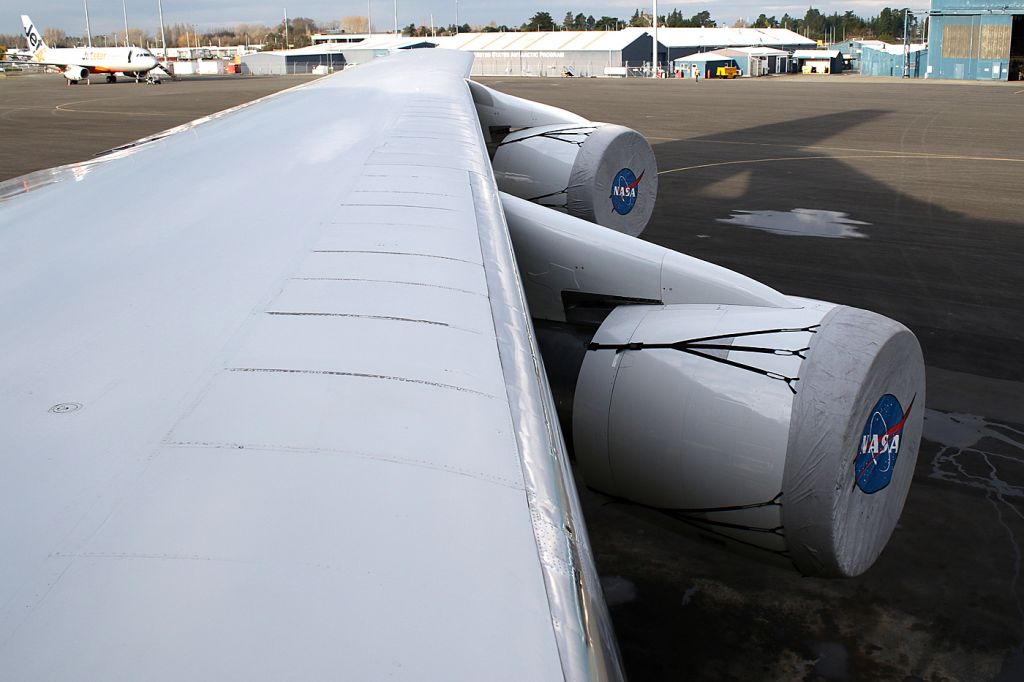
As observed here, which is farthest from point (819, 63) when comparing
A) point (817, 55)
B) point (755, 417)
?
point (755, 417)

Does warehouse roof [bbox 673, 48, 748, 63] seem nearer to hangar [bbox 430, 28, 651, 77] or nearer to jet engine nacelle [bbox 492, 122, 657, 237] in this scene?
hangar [bbox 430, 28, 651, 77]

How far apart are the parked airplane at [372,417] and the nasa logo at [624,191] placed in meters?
3.49

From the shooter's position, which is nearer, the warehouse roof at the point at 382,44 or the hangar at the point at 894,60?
the warehouse roof at the point at 382,44

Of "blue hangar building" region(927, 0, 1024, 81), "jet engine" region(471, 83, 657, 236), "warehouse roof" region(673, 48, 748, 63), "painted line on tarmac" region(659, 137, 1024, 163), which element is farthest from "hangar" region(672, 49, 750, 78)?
"jet engine" region(471, 83, 657, 236)

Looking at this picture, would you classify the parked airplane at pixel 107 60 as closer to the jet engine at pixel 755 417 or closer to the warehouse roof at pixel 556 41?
the warehouse roof at pixel 556 41

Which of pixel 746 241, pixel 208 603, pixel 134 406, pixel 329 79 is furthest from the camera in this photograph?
pixel 746 241

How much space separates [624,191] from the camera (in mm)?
8883

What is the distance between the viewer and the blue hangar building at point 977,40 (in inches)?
2400

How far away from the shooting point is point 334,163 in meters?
4.77

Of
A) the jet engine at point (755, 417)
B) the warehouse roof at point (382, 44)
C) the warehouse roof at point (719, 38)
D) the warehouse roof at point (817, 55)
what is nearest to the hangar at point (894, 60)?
the warehouse roof at point (817, 55)

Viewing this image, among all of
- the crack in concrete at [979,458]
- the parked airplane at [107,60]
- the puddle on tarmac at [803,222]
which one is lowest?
the crack in concrete at [979,458]

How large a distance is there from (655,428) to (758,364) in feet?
1.63

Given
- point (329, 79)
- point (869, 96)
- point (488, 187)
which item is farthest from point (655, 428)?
point (869, 96)

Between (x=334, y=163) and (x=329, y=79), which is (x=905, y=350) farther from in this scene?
(x=329, y=79)
